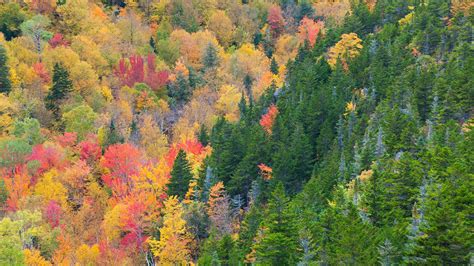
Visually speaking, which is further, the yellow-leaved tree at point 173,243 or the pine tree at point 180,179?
the pine tree at point 180,179

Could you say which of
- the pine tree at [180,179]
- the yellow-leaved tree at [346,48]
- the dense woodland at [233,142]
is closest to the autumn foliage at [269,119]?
the dense woodland at [233,142]

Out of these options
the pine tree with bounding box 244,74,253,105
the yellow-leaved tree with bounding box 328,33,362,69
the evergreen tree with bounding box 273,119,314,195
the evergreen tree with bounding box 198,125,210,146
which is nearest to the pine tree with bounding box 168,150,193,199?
the evergreen tree with bounding box 273,119,314,195

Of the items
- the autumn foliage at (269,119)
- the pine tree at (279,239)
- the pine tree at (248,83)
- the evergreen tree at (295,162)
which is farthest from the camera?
the pine tree at (248,83)

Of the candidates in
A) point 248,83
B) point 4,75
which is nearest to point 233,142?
point 4,75

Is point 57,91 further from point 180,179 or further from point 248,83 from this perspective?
point 248,83

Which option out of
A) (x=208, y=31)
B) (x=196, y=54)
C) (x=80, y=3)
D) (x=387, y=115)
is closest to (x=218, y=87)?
(x=196, y=54)

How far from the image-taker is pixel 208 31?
12800 centimetres

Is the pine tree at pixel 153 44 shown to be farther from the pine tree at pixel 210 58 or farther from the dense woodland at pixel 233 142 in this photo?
the pine tree at pixel 210 58

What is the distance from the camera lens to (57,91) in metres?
90.9

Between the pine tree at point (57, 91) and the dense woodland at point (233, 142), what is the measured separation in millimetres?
331

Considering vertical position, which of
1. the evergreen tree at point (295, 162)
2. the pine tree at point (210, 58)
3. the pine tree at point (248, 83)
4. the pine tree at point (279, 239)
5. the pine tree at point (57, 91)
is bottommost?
the pine tree at point (248, 83)

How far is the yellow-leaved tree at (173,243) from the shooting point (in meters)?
55.3

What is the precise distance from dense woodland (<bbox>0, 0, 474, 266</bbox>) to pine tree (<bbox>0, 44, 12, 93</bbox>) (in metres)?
0.21

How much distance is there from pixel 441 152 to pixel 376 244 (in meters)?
9.39
